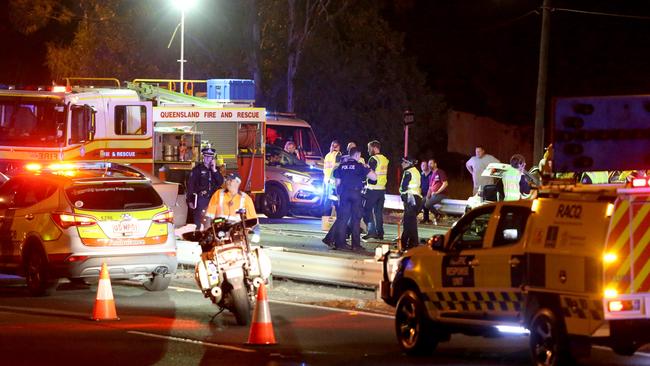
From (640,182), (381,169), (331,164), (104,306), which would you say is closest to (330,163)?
(331,164)

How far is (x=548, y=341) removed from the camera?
35.4 feet

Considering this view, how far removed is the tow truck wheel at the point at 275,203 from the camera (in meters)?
28.8

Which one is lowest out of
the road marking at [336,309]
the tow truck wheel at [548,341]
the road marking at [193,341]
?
the road marking at [336,309]

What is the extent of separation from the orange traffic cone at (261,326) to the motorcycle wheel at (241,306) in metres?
1.31

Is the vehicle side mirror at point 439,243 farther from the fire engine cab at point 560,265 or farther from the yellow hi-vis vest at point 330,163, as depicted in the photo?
the yellow hi-vis vest at point 330,163

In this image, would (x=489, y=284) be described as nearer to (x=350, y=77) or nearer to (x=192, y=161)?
(x=192, y=161)

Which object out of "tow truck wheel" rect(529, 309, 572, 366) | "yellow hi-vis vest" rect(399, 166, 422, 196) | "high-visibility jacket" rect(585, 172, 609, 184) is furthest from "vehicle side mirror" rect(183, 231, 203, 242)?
"high-visibility jacket" rect(585, 172, 609, 184)

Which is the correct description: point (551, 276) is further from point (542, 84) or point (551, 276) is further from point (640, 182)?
point (542, 84)

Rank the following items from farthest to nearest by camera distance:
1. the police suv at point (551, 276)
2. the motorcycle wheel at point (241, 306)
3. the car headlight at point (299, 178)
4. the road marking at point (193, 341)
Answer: the car headlight at point (299, 178)
the motorcycle wheel at point (241, 306)
the road marking at point (193, 341)
the police suv at point (551, 276)

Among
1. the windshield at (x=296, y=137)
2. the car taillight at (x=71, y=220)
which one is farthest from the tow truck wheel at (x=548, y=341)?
the windshield at (x=296, y=137)

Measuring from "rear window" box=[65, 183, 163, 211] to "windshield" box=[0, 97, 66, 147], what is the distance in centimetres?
756

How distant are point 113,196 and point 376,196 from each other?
22.8ft

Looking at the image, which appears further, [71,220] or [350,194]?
[350,194]

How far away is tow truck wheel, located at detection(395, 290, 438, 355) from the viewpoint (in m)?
12.4
